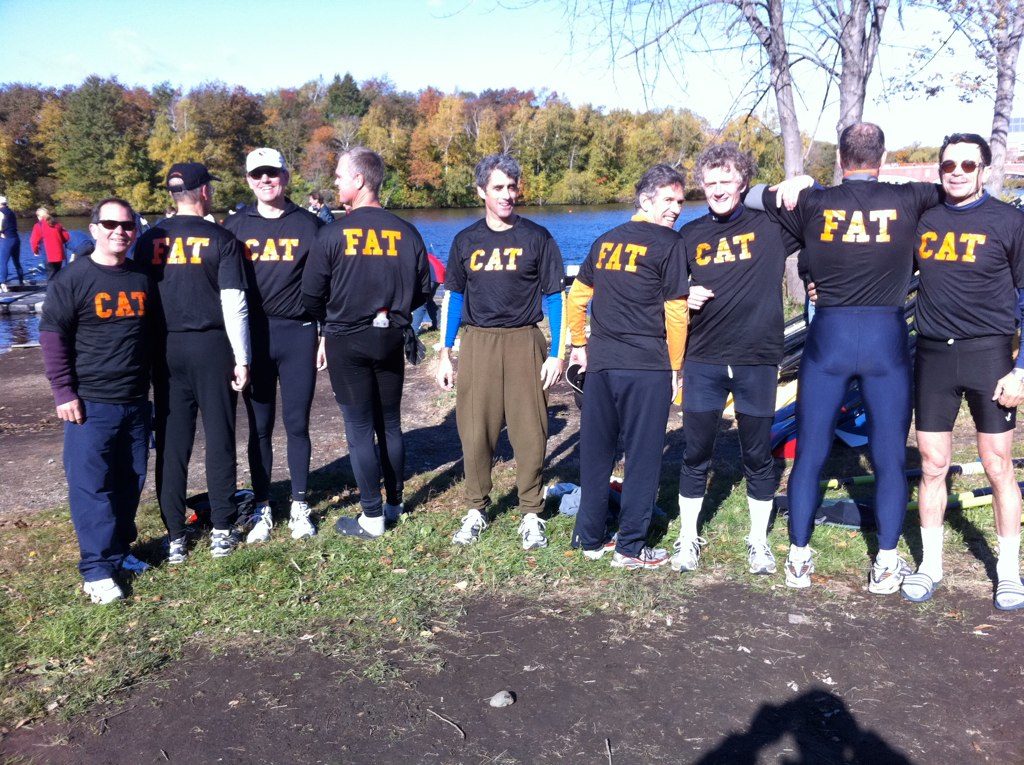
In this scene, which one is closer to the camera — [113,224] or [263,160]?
[113,224]

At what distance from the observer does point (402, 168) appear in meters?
63.8

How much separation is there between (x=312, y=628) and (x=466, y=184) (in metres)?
60.7

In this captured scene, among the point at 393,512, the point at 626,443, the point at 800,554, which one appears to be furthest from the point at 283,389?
the point at 800,554

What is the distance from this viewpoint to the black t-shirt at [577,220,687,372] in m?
4.18

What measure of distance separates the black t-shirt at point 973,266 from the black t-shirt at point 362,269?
105 inches

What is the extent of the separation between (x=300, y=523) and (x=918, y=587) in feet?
11.5

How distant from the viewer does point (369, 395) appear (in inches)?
195

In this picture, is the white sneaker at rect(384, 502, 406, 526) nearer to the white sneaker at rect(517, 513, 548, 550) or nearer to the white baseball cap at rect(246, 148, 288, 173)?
the white sneaker at rect(517, 513, 548, 550)

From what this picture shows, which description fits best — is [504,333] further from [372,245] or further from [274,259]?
[274,259]

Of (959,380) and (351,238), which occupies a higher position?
(351,238)

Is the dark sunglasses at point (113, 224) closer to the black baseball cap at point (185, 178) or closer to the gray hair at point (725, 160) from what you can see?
the black baseball cap at point (185, 178)

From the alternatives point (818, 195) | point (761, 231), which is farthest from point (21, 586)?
point (818, 195)

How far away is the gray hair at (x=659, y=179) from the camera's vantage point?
4.18m

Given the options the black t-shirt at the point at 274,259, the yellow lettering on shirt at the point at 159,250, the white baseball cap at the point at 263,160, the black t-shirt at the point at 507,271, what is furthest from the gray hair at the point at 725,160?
the yellow lettering on shirt at the point at 159,250
